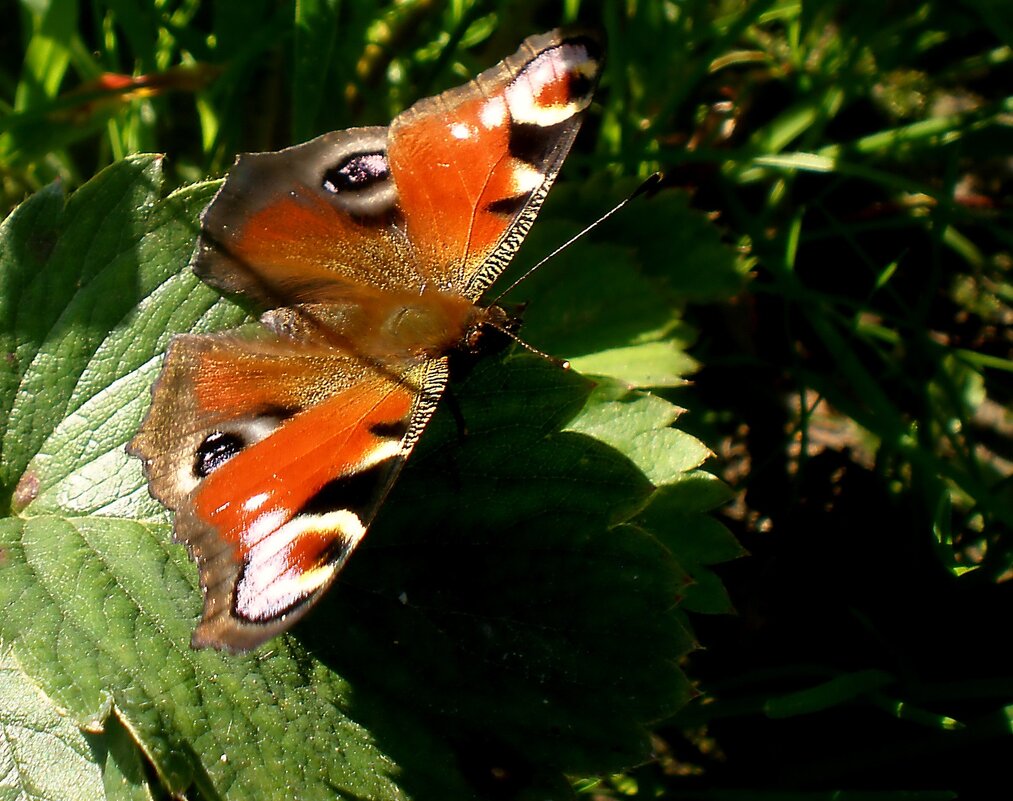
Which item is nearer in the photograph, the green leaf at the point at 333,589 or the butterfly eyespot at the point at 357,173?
the green leaf at the point at 333,589

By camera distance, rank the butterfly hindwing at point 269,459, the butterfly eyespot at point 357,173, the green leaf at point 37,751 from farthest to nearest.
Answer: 1. the butterfly eyespot at point 357,173
2. the green leaf at point 37,751
3. the butterfly hindwing at point 269,459

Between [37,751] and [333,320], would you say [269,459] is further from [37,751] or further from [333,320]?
[37,751]

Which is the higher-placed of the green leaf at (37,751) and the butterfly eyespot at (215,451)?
the butterfly eyespot at (215,451)

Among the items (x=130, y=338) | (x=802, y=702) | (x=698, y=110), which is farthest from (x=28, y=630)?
(x=698, y=110)

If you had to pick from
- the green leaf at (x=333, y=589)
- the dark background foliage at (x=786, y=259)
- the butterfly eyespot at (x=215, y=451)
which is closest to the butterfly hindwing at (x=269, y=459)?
the butterfly eyespot at (x=215, y=451)

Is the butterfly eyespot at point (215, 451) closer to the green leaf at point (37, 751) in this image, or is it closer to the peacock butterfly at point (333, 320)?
the peacock butterfly at point (333, 320)

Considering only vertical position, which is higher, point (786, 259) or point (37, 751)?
point (37, 751)

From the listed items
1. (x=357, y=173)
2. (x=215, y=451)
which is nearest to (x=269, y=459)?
(x=215, y=451)
